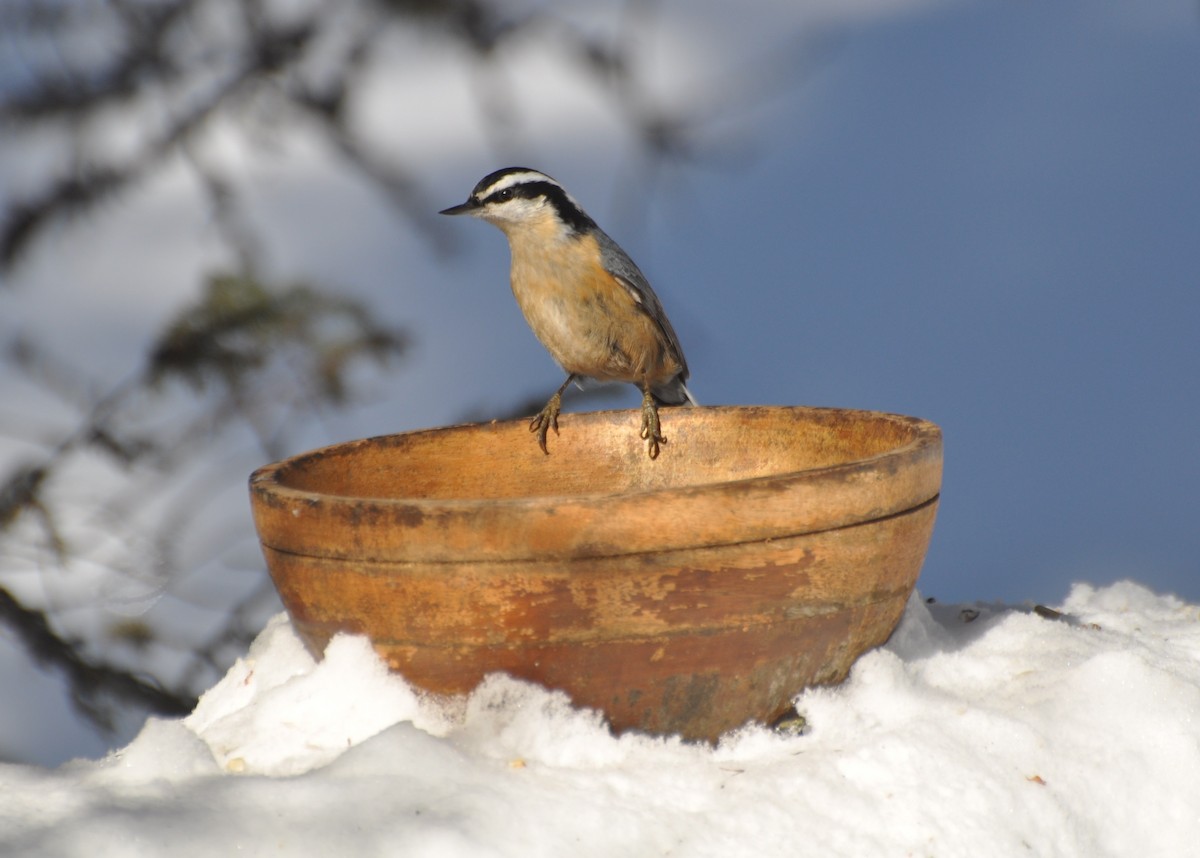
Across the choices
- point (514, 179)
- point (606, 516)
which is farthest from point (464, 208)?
point (606, 516)

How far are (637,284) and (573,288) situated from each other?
18 cm

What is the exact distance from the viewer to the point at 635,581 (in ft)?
7.11

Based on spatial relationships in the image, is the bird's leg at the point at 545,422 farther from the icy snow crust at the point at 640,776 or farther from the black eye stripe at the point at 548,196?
the icy snow crust at the point at 640,776

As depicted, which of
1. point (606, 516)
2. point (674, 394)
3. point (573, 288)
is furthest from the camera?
point (674, 394)

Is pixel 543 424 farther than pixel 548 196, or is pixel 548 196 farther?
pixel 548 196

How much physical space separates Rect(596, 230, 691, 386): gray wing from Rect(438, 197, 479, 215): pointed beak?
1.12ft

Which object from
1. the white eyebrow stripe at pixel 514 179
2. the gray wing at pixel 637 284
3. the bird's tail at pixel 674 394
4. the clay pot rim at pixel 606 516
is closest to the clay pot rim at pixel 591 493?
the clay pot rim at pixel 606 516

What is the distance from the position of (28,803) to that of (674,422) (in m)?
1.68

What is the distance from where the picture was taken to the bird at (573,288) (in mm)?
3371

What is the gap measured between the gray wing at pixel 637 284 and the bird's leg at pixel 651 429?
1.08 ft

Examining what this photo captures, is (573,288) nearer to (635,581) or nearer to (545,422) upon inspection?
(545,422)

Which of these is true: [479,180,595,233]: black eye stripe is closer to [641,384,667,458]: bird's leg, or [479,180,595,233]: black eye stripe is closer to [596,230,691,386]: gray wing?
[596,230,691,386]: gray wing

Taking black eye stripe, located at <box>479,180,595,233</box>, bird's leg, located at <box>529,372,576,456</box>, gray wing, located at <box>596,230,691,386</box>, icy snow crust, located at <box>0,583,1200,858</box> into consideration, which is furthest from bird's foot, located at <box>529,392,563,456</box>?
icy snow crust, located at <box>0,583,1200,858</box>

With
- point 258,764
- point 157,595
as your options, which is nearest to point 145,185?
point 157,595
